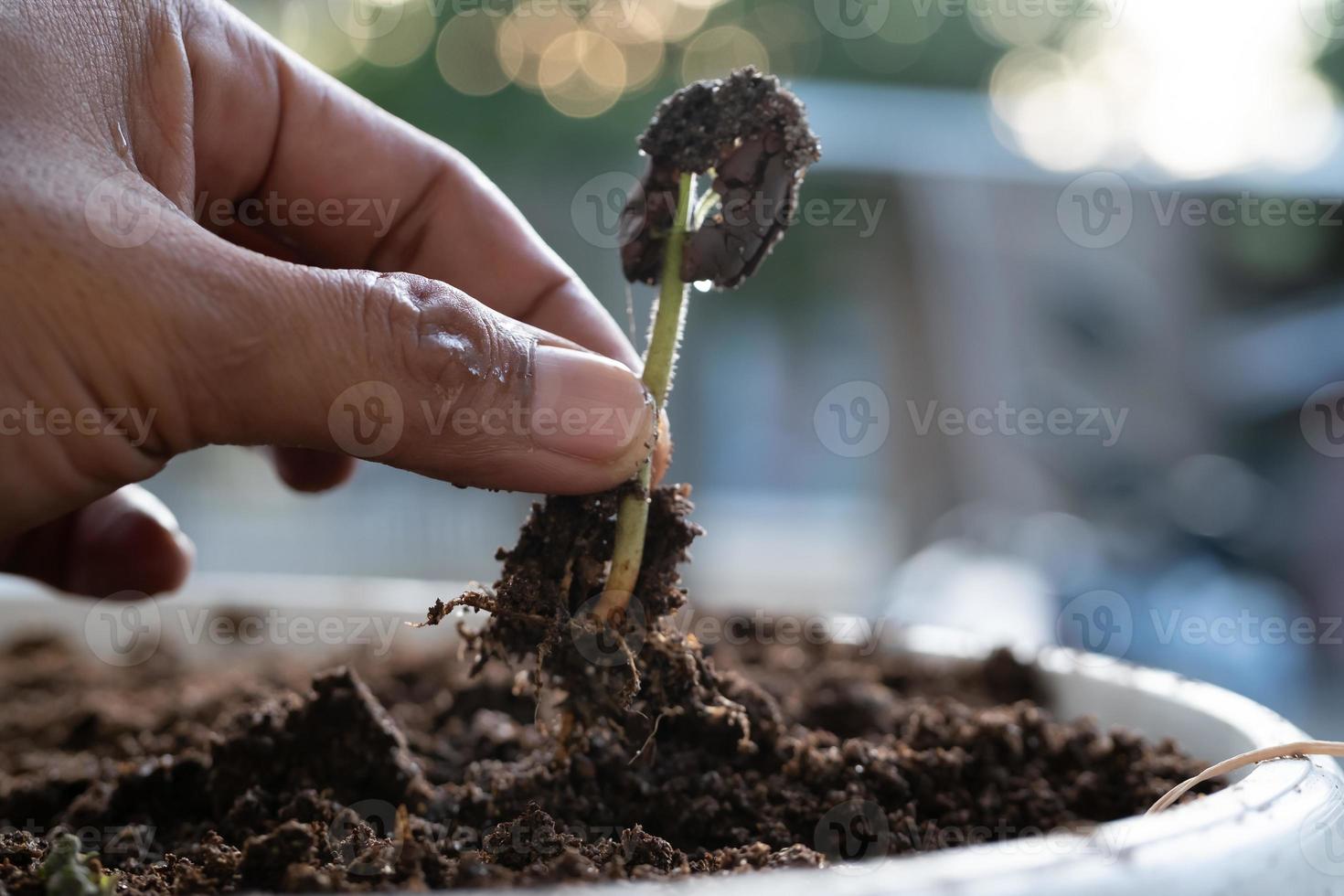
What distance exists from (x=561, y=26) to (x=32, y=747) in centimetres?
549

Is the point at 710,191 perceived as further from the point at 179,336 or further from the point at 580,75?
the point at 580,75

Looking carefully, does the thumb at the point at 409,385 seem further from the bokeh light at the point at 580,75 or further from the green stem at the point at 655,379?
the bokeh light at the point at 580,75

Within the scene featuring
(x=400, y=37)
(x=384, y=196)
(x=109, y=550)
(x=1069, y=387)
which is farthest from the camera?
(x=400, y=37)

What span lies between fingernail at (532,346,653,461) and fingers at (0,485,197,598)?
658 mm

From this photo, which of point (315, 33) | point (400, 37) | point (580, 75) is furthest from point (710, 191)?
point (400, 37)

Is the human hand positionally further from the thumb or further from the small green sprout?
the small green sprout

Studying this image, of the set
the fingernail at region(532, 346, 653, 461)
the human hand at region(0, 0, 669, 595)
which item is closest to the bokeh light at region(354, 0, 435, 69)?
A: the human hand at region(0, 0, 669, 595)

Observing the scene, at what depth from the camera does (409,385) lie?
53cm

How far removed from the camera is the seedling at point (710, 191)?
0.64m

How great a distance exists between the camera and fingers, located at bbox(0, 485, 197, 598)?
1019mm

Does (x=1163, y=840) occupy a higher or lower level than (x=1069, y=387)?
lower

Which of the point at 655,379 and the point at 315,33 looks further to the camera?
the point at 315,33

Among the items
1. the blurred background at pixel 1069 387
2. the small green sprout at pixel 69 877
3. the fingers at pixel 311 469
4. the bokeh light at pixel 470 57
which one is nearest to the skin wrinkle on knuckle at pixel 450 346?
the small green sprout at pixel 69 877

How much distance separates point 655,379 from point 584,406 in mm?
111
